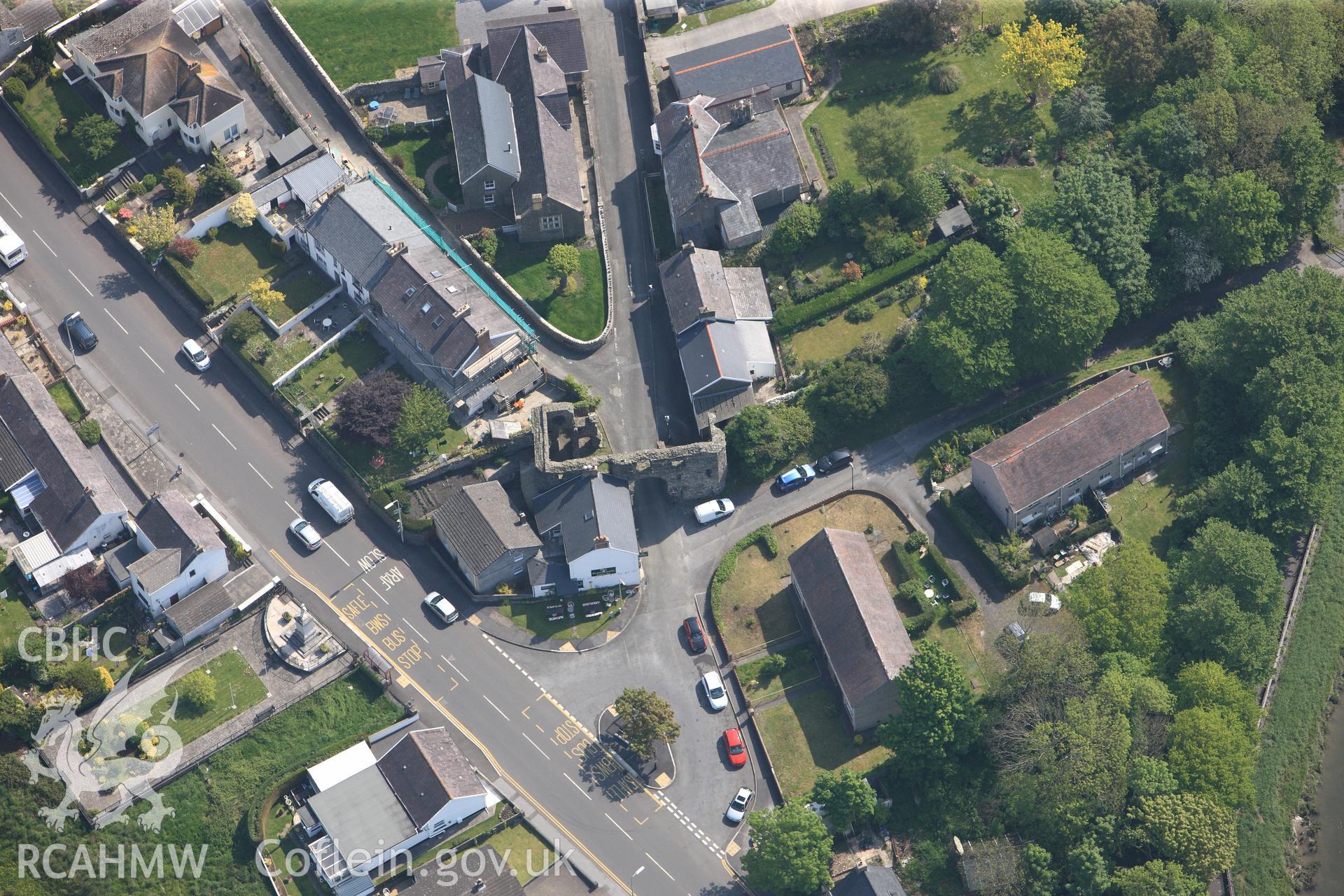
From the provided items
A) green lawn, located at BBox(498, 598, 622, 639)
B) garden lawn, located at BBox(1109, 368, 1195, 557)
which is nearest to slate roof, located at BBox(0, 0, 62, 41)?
green lawn, located at BBox(498, 598, 622, 639)

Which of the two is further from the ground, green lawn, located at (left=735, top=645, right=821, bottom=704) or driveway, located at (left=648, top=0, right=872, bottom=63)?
driveway, located at (left=648, top=0, right=872, bottom=63)

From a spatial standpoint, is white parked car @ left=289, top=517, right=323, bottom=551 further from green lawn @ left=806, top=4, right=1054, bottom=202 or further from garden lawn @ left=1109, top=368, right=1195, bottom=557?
garden lawn @ left=1109, top=368, right=1195, bottom=557

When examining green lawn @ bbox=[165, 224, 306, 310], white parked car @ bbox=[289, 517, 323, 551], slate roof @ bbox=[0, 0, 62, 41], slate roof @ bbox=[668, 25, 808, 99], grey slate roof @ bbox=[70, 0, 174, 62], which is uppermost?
slate roof @ bbox=[0, 0, 62, 41]

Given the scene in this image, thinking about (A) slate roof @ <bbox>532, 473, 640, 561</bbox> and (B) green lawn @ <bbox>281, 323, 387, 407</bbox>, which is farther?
(B) green lawn @ <bbox>281, 323, 387, 407</bbox>

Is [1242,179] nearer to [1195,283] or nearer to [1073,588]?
[1195,283]

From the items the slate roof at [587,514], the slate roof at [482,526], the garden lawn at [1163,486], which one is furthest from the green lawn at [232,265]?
the garden lawn at [1163,486]

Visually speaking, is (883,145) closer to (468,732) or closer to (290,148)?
(290,148)

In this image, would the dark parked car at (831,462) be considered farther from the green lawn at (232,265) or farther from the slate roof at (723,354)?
the green lawn at (232,265)

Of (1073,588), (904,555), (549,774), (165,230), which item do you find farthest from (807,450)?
(165,230)
